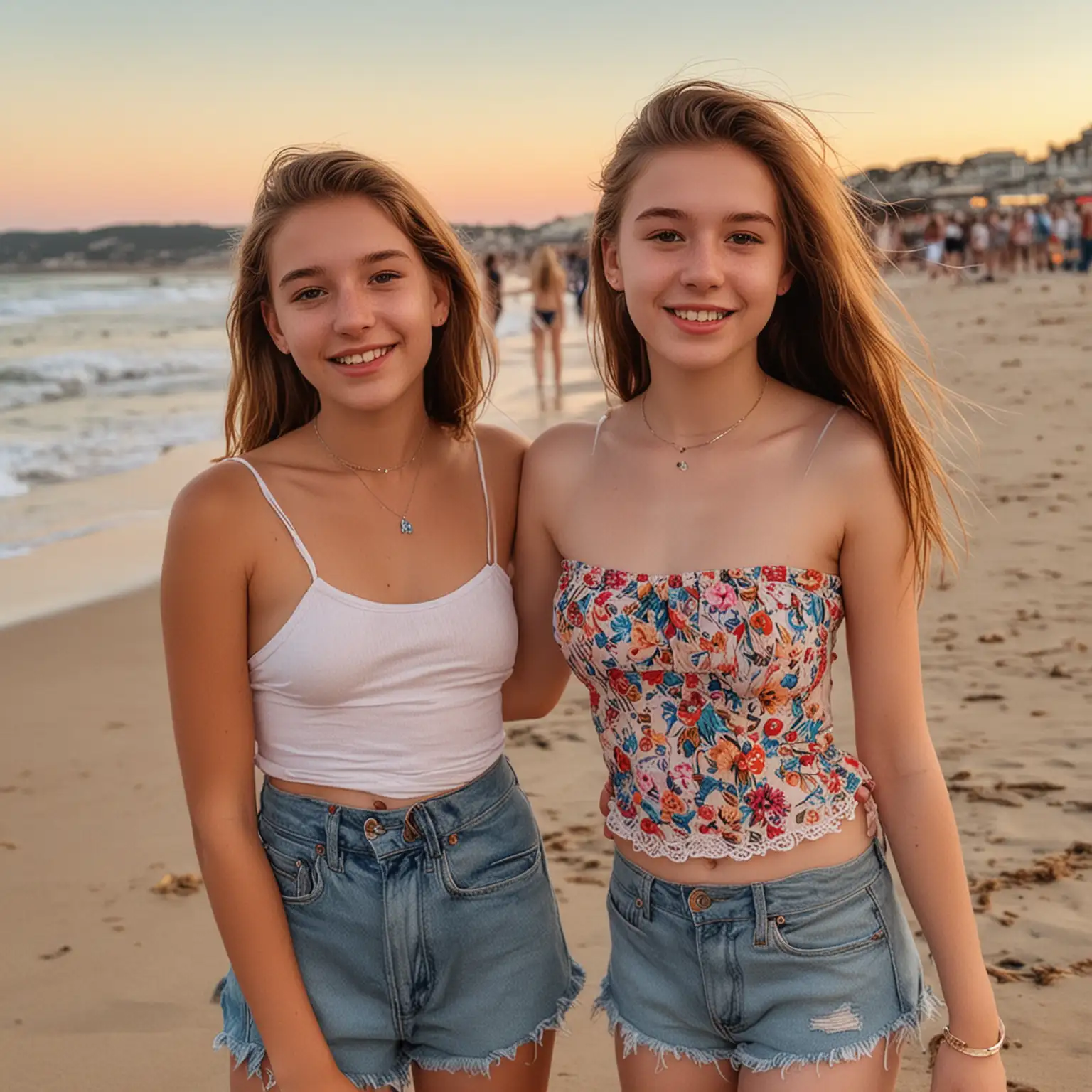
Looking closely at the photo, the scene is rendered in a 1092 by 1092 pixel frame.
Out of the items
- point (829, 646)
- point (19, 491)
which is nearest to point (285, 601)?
point (829, 646)

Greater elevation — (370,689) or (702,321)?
(702,321)

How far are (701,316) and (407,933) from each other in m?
1.13

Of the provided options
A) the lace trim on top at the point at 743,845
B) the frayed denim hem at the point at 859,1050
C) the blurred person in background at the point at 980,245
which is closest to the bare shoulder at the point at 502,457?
the lace trim on top at the point at 743,845

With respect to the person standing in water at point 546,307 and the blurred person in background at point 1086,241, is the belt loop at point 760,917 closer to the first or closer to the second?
the person standing in water at point 546,307

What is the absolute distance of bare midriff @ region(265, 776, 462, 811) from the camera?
2.13 m

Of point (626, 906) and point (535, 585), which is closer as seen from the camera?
point (626, 906)

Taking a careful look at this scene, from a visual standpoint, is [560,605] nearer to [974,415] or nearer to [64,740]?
[64,740]

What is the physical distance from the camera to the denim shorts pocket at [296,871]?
82.7 inches

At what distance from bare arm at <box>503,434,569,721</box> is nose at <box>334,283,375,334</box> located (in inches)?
16.1

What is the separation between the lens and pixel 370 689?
6.99ft

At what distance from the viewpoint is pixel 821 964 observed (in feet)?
6.58

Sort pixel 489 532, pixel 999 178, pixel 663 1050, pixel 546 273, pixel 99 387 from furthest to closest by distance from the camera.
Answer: pixel 999 178
pixel 99 387
pixel 546 273
pixel 489 532
pixel 663 1050

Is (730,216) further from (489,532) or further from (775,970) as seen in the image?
(775,970)

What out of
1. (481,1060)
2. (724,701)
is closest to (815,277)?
(724,701)
